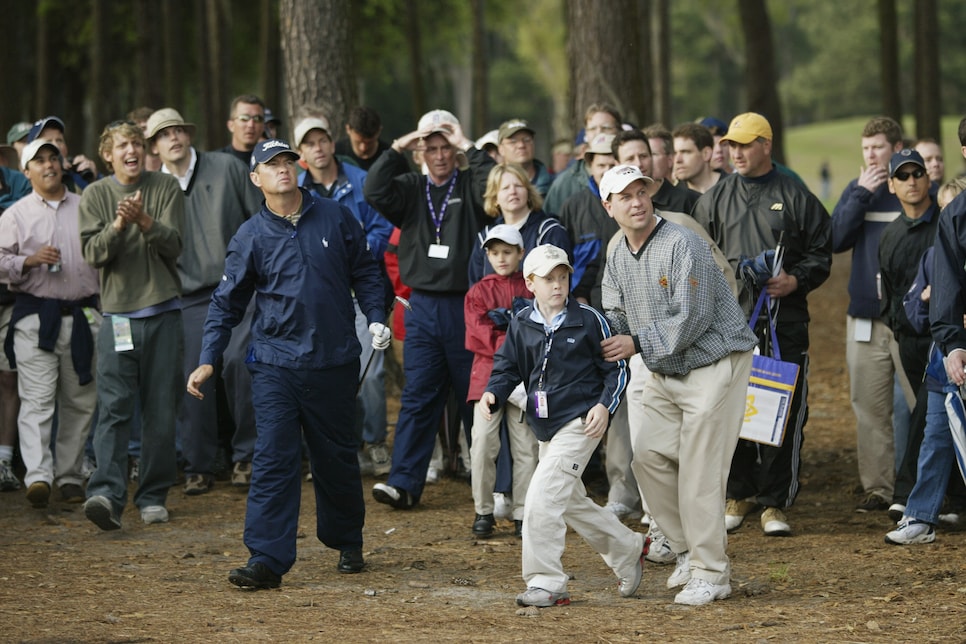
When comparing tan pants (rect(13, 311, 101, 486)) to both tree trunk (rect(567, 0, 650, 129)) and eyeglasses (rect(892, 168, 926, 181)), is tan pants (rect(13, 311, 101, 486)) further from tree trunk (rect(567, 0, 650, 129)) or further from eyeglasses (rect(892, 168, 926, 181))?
eyeglasses (rect(892, 168, 926, 181))

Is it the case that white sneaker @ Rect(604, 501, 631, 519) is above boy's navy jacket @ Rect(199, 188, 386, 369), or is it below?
below

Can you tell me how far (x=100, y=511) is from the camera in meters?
8.89

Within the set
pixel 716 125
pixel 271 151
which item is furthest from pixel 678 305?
pixel 716 125

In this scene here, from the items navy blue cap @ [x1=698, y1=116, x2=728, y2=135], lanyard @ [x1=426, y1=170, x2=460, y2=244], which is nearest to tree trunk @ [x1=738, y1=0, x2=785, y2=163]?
navy blue cap @ [x1=698, y1=116, x2=728, y2=135]

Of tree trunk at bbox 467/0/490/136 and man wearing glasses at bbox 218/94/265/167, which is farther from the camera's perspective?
tree trunk at bbox 467/0/490/136

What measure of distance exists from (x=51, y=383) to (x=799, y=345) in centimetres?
540

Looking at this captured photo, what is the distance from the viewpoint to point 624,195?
7.02 m

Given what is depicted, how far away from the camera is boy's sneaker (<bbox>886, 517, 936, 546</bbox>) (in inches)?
333

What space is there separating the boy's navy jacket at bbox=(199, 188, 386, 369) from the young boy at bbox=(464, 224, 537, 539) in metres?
1.34

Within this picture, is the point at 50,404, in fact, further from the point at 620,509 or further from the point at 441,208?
the point at 620,509

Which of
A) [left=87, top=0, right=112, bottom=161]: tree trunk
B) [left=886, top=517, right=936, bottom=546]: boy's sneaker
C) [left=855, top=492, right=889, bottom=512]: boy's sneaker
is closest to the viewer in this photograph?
[left=886, top=517, right=936, bottom=546]: boy's sneaker

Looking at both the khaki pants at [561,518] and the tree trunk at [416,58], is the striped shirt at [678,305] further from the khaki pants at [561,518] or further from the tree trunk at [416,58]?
the tree trunk at [416,58]

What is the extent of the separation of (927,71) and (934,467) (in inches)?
537

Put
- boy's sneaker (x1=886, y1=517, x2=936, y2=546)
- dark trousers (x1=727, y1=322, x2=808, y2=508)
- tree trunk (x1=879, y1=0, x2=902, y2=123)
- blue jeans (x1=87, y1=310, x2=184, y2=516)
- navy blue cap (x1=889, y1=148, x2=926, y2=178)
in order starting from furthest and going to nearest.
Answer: tree trunk (x1=879, y1=0, x2=902, y2=123)
blue jeans (x1=87, y1=310, x2=184, y2=516)
dark trousers (x1=727, y1=322, x2=808, y2=508)
navy blue cap (x1=889, y1=148, x2=926, y2=178)
boy's sneaker (x1=886, y1=517, x2=936, y2=546)
